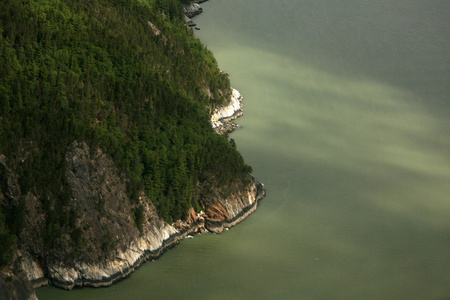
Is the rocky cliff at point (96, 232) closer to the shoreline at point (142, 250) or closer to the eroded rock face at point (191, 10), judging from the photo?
the shoreline at point (142, 250)

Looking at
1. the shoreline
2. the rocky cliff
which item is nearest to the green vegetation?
the rocky cliff

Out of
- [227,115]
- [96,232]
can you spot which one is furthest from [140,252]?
[227,115]

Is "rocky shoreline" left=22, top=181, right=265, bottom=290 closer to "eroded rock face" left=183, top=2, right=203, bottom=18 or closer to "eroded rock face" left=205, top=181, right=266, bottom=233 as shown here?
"eroded rock face" left=205, top=181, right=266, bottom=233

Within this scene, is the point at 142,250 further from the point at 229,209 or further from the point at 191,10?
the point at 191,10

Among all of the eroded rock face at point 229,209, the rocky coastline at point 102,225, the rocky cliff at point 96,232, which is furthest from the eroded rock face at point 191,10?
the rocky cliff at point 96,232

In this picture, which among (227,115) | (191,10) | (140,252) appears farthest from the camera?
(191,10)
